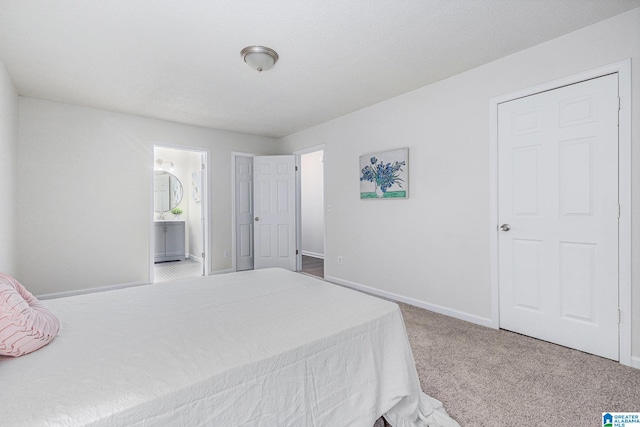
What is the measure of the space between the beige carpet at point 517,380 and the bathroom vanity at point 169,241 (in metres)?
5.67

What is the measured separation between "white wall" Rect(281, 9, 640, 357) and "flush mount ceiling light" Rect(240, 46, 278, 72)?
5.53ft

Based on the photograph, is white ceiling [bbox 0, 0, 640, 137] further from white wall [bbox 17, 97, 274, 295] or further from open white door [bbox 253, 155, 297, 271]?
open white door [bbox 253, 155, 297, 271]

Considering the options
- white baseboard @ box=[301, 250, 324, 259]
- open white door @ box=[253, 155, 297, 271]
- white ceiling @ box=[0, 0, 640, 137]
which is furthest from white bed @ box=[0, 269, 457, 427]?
white baseboard @ box=[301, 250, 324, 259]

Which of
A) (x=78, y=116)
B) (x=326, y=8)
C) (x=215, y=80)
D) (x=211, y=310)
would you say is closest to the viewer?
(x=211, y=310)

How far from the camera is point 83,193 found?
3.85 meters

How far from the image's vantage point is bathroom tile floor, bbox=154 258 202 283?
4.99 metres

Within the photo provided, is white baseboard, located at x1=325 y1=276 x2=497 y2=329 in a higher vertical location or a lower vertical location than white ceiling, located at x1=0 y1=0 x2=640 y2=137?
lower

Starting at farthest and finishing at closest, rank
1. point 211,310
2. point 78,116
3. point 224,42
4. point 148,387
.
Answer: point 78,116 < point 224,42 < point 211,310 < point 148,387

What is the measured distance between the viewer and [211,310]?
4.84 ft

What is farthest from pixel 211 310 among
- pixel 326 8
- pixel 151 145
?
pixel 151 145

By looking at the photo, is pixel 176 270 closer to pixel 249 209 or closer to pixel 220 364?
pixel 249 209

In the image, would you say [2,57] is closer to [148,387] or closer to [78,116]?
[78,116]

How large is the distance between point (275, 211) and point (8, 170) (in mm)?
3326

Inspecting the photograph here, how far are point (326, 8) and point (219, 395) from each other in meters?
2.25
